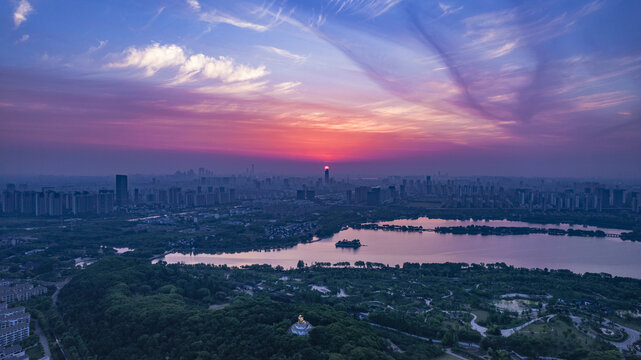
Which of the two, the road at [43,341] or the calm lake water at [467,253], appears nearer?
the road at [43,341]

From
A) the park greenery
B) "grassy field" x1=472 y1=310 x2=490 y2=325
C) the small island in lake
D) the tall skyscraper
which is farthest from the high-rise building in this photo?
"grassy field" x1=472 y1=310 x2=490 y2=325

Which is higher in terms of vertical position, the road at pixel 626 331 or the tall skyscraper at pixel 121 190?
the tall skyscraper at pixel 121 190

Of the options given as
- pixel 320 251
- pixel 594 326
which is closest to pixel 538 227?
pixel 320 251

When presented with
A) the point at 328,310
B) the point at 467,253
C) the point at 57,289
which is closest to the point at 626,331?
the point at 328,310

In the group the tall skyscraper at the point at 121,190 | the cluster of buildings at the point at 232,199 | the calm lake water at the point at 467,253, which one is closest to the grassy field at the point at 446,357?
the calm lake water at the point at 467,253

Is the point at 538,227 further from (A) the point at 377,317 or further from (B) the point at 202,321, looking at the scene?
(B) the point at 202,321

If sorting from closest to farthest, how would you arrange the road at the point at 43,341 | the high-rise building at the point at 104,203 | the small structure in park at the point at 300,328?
the small structure in park at the point at 300,328
the road at the point at 43,341
the high-rise building at the point at 104,203

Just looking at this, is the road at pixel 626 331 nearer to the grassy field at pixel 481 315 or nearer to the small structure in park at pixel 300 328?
the grassy field at pixel 481 315
